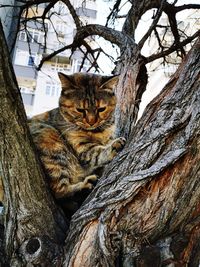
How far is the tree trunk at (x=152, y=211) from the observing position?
1.00m

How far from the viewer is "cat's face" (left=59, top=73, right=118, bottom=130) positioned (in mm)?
1733

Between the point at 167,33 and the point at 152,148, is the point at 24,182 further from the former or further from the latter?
the point at 167,33

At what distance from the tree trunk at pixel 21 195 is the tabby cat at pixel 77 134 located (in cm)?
21

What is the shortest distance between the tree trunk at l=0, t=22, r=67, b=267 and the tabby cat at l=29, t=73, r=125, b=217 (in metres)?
0.21

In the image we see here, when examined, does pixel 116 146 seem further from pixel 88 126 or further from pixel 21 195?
pixel 21 195

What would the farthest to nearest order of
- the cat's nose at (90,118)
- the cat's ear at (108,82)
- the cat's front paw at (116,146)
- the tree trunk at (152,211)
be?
the cat's ear at (108,82) < the cat's nose at (90,118) < the cat's front paw at (116,146) < the tree trunk at (152,211)

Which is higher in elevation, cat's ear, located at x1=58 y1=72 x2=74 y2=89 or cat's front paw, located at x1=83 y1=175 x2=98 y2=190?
cat's ear, located at x1=58 y1=72 x2=74 y2=89

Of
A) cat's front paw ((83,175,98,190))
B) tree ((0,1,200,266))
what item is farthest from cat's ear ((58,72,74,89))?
tree ((0,1,200,266))

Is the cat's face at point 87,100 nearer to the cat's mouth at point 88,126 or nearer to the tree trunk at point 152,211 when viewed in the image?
the cat's mouth at point 88,126

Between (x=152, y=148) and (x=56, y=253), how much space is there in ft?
1.48

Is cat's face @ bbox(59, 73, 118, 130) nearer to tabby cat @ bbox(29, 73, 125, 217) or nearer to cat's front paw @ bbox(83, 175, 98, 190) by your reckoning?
tabby cat @ bbox(29, 73, 125, 217)

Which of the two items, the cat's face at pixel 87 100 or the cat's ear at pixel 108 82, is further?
the cat's ear at pixel 108 82

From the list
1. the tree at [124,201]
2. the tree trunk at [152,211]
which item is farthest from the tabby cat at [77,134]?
A: the tree trunk at [152,211]

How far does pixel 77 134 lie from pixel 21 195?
2.10ft
